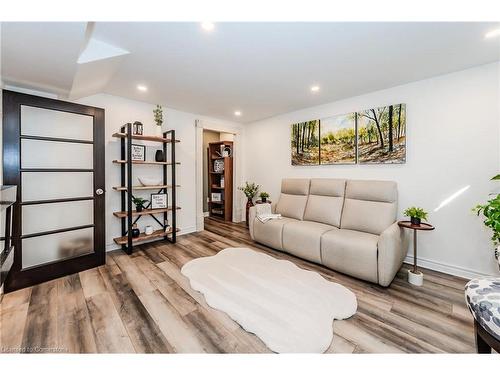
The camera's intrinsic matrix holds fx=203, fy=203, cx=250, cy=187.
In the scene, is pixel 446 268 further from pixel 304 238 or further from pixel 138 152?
pixel 138 152

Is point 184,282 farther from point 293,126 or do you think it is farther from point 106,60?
point 293,126

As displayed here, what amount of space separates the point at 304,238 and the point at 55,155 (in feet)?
10.3

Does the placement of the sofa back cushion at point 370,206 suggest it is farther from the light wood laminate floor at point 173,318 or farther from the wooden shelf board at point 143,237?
the wooden shelf board at point 143,237

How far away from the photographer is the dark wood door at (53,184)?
204 cm

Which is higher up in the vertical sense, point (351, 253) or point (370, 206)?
point (370, 206)

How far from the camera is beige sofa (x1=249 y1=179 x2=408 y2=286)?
2.11 metres

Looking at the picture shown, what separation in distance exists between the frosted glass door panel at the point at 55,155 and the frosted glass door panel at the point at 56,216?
453 mm

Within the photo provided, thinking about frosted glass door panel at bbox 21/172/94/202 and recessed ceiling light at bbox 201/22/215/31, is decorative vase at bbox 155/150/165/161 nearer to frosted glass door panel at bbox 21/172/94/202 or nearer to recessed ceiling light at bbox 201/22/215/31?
frosted glass door panel at bbox 21/172/94/202

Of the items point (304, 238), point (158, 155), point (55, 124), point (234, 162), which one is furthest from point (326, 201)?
point (55, 124)

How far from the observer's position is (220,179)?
550cm

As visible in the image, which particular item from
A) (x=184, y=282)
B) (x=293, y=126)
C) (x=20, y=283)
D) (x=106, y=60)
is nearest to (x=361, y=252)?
(x=184, y=282)

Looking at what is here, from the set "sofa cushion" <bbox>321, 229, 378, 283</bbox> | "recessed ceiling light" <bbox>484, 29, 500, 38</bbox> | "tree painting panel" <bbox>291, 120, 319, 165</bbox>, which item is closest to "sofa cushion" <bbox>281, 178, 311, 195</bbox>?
"tree painting panel" <bbox>291, 120, 319, 165</bbox>

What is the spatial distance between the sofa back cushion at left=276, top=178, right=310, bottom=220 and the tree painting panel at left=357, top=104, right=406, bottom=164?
96cm

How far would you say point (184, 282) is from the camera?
2.19 meters
